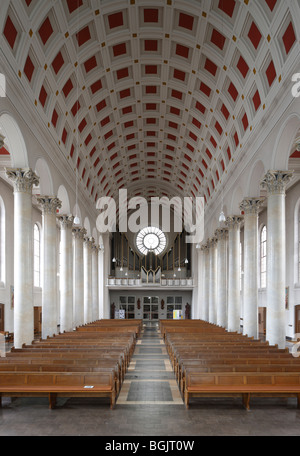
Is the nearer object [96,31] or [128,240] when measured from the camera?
[96,31]

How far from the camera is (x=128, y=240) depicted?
43.7 metres

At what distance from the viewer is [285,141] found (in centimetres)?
1464

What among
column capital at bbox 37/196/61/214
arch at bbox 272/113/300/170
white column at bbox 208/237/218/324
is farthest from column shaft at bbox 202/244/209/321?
arch at bbox 272/113/300/170

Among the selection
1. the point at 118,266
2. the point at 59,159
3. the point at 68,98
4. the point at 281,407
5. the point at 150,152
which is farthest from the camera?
the point at 118,266

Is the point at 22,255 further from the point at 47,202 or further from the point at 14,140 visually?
the point at 47,202

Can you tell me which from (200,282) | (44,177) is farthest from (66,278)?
(200,282)

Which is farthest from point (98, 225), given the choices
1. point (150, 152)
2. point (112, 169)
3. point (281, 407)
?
point (281, 407)

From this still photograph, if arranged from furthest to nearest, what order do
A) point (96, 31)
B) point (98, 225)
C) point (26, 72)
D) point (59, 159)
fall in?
point (98, 225)
point (59, 159)
point (96, 31)
point (26, 72)

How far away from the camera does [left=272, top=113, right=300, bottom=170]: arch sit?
13.7m

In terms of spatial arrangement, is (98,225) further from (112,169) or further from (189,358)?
(189,358)

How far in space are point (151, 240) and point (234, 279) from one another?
2179 cm

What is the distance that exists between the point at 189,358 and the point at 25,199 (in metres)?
8.43

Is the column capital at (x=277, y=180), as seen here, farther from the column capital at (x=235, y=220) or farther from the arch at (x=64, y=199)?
the arch at (x=64, y=199)

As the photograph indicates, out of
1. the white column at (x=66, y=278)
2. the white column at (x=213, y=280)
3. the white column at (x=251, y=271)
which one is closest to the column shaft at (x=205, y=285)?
the white column at (x=213, y=280)
